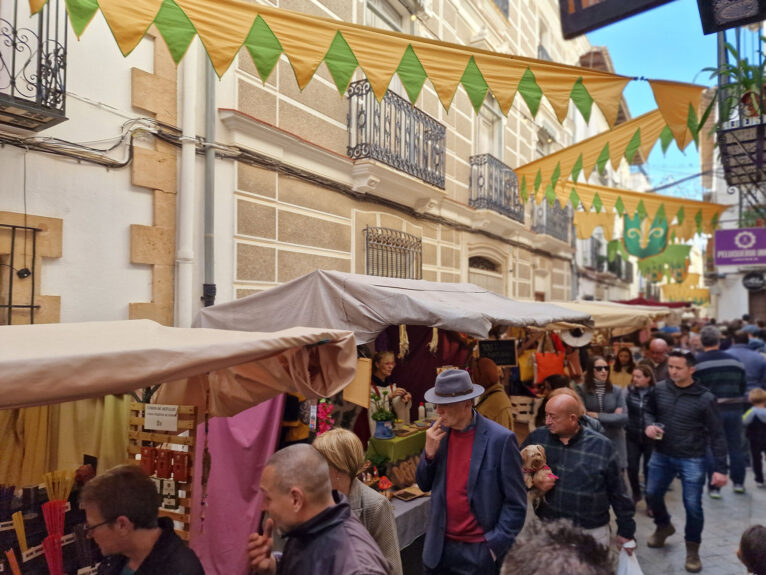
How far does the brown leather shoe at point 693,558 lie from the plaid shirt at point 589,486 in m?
1.69

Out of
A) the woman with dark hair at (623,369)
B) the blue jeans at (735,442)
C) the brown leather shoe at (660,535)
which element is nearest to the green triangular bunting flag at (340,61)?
the brown leather shoe at (660,535)

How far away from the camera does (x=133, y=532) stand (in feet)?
7.22

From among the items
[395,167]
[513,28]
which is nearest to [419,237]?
[395,167]

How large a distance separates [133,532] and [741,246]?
1061cm

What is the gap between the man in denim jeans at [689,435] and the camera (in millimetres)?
4449

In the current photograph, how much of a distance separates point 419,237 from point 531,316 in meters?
4.37

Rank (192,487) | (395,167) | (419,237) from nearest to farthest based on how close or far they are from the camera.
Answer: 1. (192,487)
2. (395,167)
3. (419,237)

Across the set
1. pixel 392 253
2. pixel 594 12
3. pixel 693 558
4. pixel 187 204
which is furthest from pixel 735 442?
pixel 187 204

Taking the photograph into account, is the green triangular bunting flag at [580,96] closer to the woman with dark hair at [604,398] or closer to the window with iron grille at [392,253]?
the woman with dark hair at [604,398]

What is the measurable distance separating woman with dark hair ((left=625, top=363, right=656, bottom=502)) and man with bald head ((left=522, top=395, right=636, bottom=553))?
2.69 metres

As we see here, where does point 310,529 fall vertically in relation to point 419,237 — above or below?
below

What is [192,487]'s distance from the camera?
3.01 metres

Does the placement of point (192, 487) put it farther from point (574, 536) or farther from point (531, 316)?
point (531, 316)

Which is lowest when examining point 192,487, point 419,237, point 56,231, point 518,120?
point 192,487
